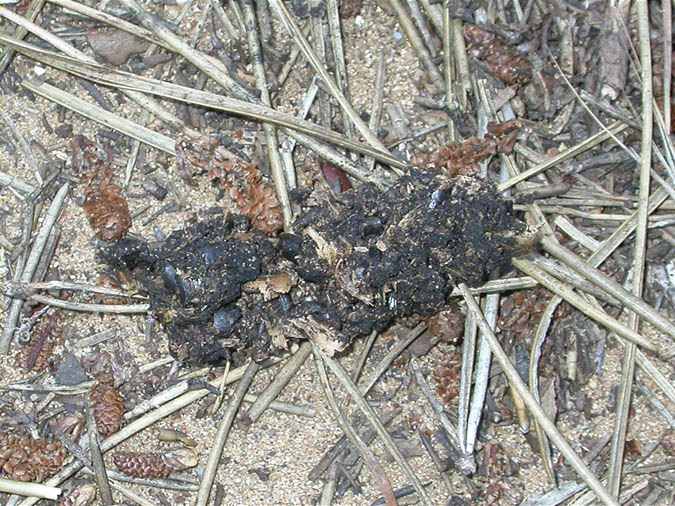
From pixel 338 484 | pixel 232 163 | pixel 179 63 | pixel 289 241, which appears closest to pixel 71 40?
pixel 179 63

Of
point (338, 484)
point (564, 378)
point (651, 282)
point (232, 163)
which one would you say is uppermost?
point (232, 163)

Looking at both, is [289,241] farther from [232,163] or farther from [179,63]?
[179,63]

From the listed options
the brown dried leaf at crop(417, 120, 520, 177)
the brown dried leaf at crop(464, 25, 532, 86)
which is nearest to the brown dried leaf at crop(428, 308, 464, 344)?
the brown dried leaf at crop(417, 120, 520, 177)

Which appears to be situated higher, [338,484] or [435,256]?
[435,256]

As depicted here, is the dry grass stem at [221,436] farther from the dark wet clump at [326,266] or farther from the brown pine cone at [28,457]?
the brown pine cone at [28,457]

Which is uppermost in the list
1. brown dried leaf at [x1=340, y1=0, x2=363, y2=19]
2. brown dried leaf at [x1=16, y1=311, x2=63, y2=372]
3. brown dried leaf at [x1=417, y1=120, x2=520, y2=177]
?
brown dried leaf at [x1=340, y1=0, x2=363, y2=19]

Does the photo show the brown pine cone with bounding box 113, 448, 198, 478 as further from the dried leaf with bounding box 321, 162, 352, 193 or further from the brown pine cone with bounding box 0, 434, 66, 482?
the dried leaf with bounding box 321, 162, 352, 193

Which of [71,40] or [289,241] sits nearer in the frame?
[289,241]
